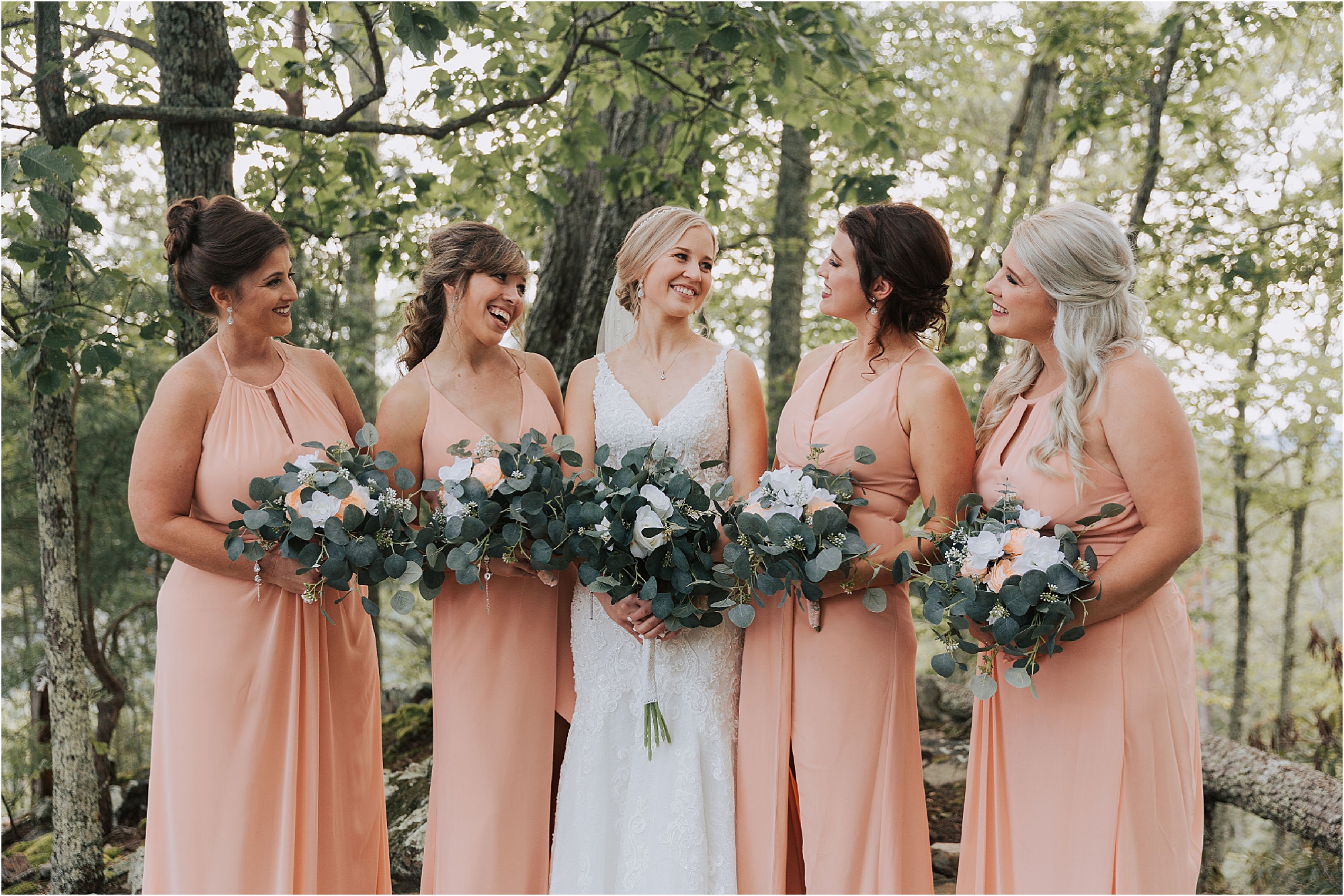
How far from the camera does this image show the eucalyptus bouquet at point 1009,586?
2.58 meters

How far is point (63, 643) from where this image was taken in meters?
4.90

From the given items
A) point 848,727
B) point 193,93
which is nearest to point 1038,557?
point 848,727

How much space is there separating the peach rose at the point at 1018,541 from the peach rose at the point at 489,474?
5.32ft

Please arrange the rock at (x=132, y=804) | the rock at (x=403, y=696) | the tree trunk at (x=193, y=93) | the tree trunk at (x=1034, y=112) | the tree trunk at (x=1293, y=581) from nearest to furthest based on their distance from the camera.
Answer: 1. the tree trunk at (x=193, y=93)
2. the rock at (x=132, y=804)
3. the rock at (x=403, y=696)
4. the tree trunk at (x=1034, y=112)
5. the tree trunk at (x=1293, y=581)

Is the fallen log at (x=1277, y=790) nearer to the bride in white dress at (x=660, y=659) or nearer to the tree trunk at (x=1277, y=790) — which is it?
the tree trunk at (x=1277, y=790)

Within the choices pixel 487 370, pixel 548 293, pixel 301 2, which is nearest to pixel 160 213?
pixel 301 2

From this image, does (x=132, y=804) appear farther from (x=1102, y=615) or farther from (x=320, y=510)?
(x=1102, y=615)

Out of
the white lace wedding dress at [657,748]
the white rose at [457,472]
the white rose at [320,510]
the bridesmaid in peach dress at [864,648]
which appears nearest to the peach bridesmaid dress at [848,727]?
the bridesmaid in peach dress at [864,648]

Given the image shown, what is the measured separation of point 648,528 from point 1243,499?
28.1ft

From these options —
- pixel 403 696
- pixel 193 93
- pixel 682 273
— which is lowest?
pixel 403 696

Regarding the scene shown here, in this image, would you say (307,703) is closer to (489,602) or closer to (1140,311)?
(489,602)

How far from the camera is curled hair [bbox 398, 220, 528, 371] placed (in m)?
3.58

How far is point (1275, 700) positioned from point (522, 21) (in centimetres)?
1165

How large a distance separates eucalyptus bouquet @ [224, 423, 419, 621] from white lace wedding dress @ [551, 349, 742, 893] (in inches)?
31.8
